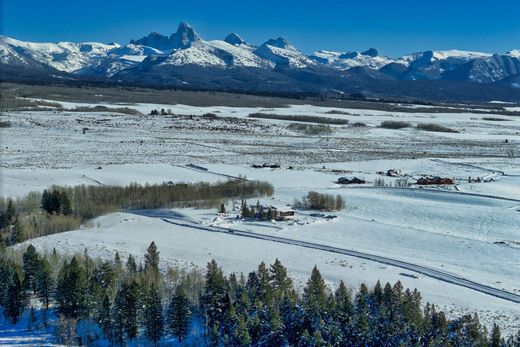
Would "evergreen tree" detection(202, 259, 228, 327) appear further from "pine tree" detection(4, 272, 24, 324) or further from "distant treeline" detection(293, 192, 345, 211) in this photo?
"distant treeline" detection(293, 192, 345, 211)

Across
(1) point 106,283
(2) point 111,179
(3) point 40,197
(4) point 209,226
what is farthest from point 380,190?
(1) point 106,283

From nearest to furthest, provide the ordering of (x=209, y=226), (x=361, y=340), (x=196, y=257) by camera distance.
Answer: (x=361, y=340) → (x=196, y=257) → (x=209, y=226)

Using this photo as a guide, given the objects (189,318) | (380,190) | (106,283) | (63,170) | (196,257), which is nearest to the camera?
(189,318)

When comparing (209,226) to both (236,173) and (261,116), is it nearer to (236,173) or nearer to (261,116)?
(236,173)

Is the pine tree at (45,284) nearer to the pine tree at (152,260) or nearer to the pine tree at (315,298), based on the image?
the pine tree at (152,260)

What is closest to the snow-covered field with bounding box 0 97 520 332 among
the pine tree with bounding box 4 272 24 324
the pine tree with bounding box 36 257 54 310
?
the pine tree with bounding box 36 257 54 310

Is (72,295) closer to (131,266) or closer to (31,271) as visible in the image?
(31,271)

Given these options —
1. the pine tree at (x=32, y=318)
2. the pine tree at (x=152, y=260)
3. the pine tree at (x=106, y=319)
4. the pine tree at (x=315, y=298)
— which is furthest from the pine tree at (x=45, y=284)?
the pine tree at (x=315, y=298)
